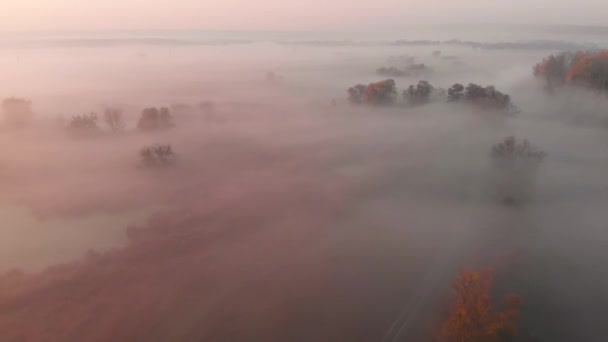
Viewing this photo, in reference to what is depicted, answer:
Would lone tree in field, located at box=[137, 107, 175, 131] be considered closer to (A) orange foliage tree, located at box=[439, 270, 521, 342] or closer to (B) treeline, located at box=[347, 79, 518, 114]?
(B) treeline, located at box=[347, 79, 518, 114]

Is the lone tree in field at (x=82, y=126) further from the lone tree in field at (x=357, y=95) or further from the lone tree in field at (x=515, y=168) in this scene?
the lone tree in field at (x=515, y=168)

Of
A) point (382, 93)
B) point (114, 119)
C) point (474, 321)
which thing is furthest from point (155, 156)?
point (382, 93)

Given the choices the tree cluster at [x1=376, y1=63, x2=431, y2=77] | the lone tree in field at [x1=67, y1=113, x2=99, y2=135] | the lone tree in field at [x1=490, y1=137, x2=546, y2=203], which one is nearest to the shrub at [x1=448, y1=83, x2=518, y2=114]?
the lone tree in field at [x1=490, y1=137, x2=546, y2=203]

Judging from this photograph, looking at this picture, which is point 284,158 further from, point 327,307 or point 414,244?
point 327,307

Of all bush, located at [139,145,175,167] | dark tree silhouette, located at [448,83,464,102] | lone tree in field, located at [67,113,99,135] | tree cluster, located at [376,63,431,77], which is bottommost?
bush, located at [139,145,175,167]

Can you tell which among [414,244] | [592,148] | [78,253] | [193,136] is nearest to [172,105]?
[193,136]

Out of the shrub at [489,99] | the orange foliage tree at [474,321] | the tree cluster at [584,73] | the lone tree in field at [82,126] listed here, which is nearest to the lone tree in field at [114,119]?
the lone tree in field at [82,126]

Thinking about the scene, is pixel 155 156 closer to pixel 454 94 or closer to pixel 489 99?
pixel 489 99
